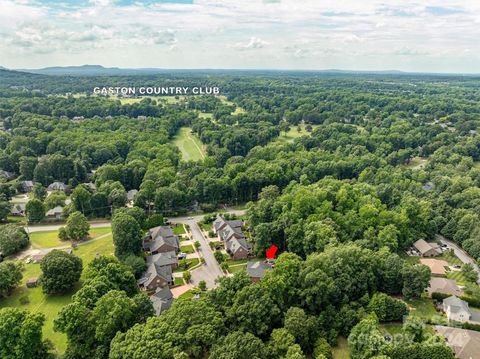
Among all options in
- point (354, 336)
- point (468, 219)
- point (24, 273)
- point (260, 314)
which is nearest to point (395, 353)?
point (354, 336)

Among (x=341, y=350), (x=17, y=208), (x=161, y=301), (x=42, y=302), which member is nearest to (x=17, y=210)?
(x=17, y=208)

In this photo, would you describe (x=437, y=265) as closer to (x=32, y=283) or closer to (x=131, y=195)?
(x=32, y=283)

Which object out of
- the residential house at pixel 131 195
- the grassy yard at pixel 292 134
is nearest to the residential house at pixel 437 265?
the residential house at pixel 131 195

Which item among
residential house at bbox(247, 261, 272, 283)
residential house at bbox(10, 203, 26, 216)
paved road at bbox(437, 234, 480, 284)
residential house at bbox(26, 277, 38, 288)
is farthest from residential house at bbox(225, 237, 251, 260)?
residential house at bbox(10, 203, 26, 216)

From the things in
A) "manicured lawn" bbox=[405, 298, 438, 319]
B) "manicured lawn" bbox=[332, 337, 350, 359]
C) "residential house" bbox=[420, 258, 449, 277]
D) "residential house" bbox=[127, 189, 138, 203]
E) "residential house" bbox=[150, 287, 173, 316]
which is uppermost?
"residential house" bbox=[127, 189, 138, 203]

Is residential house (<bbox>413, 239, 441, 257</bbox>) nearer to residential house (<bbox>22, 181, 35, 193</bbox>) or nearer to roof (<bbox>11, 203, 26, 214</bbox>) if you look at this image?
roof (<bbox>11, 203, 26, 214</bbox>)

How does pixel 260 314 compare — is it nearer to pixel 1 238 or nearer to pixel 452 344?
pixel 452 344
